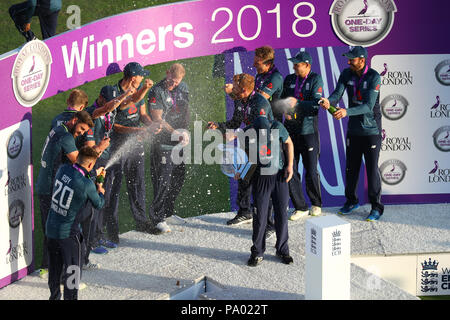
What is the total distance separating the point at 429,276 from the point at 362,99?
7.73 feet

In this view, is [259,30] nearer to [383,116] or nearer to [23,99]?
[383,116]

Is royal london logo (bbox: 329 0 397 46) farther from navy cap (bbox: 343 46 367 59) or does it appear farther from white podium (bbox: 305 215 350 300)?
white podium (bbox: 305 215 350 300)

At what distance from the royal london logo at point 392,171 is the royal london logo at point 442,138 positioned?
1.78ft

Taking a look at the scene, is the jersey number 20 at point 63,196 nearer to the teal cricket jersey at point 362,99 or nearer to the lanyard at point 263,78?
the lanyard at point 263,78

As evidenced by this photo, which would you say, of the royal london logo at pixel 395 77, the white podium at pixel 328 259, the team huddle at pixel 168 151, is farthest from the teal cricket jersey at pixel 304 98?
the white podium at pixel 328 259

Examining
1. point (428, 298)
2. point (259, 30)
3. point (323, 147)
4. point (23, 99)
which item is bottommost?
point (428, 298)

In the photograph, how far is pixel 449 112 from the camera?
1062cm

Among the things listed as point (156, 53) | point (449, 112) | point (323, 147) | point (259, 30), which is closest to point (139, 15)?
point (156, 53)

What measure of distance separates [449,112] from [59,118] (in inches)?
209

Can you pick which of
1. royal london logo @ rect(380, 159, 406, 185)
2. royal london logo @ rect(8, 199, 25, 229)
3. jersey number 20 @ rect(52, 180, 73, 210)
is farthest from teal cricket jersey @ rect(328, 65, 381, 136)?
royal london logo @ rect(8, 199, 25, 229)

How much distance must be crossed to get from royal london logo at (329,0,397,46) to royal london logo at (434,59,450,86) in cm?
87

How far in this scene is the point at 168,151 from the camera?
997cm

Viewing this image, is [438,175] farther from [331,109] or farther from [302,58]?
A: [302,58]
